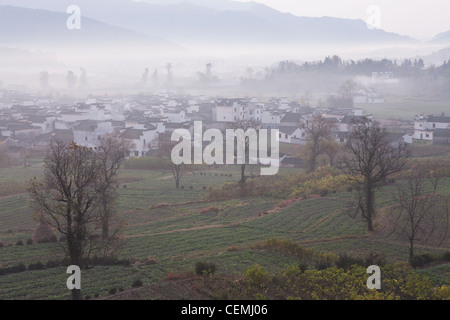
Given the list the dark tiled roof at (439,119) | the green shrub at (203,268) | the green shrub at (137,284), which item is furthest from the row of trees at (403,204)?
the dark tiled roof at (439,119)

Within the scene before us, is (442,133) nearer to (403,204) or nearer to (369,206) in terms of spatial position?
(403,204)

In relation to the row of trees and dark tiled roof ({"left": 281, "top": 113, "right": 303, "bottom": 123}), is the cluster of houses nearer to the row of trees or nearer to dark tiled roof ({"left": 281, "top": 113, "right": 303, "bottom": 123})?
dark tiled roof ({"left": 281, "top": 113, "right": 303, "bottom": 123})

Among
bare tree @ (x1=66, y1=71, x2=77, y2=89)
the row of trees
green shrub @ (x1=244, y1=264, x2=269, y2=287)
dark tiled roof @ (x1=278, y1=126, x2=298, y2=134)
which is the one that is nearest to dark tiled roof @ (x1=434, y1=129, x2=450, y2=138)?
dark tiled roof @ (x1=278, y1=126, x2=298, y2=134)

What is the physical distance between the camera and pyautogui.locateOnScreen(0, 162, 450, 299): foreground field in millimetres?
13305

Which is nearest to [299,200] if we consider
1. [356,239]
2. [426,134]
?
[356,239]

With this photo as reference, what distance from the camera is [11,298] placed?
12.1 m

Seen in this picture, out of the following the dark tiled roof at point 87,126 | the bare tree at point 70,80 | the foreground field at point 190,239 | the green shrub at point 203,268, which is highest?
the bare tree at point 70,80

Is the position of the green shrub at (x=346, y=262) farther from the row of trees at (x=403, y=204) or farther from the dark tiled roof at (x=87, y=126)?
the dark tiled roof at (x=87, y=126)

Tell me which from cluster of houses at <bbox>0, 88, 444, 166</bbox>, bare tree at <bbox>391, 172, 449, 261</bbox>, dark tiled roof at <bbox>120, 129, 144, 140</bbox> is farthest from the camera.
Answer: cluster of houses at <bbox>0, 88, 444, 166</bbox>

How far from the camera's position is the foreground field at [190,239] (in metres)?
13.3

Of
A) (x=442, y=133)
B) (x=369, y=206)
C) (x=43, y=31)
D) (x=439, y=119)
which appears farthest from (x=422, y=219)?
(x=43, y=31)

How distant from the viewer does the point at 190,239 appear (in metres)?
18.0

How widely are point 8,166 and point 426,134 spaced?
3476 cm
